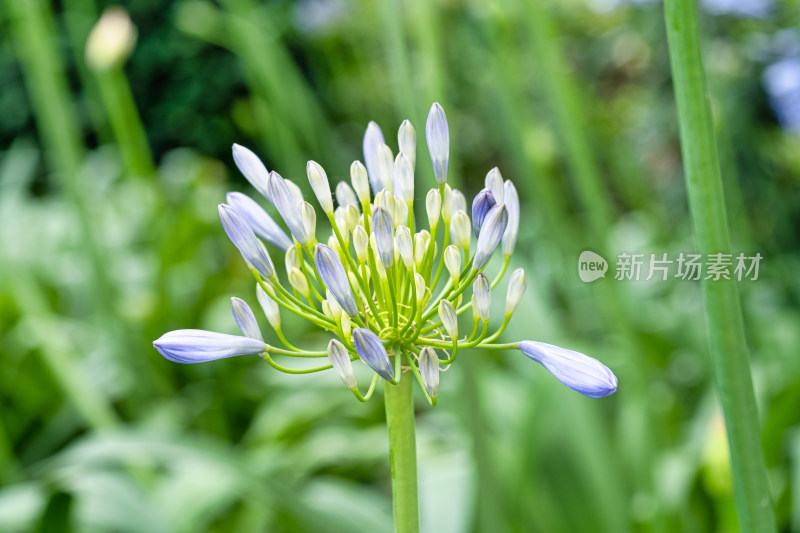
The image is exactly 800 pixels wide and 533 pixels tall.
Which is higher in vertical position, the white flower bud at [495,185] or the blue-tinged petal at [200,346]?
the white flower bud at [495,185]

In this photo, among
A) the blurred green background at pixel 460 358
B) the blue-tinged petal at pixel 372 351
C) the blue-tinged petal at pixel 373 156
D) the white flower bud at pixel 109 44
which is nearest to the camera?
the blue-tinged petal at pixel 372 351

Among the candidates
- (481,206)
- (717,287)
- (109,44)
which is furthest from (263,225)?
(109,44)

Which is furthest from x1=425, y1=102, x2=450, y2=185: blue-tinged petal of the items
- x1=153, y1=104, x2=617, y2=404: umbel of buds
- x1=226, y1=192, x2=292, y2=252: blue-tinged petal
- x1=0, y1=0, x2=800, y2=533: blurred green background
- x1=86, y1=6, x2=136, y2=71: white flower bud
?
x1=86, y1=6, x2=136, y2=71: white flower bud

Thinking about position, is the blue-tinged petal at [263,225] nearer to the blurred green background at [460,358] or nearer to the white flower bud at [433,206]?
the white flower bud at [433,206]

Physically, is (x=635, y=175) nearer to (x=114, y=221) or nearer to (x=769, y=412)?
(x=769, y=412)

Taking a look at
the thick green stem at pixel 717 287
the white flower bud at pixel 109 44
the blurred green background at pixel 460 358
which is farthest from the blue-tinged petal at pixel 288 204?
the white flower bud at pixel 109 44

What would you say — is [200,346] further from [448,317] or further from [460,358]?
[460,358]
